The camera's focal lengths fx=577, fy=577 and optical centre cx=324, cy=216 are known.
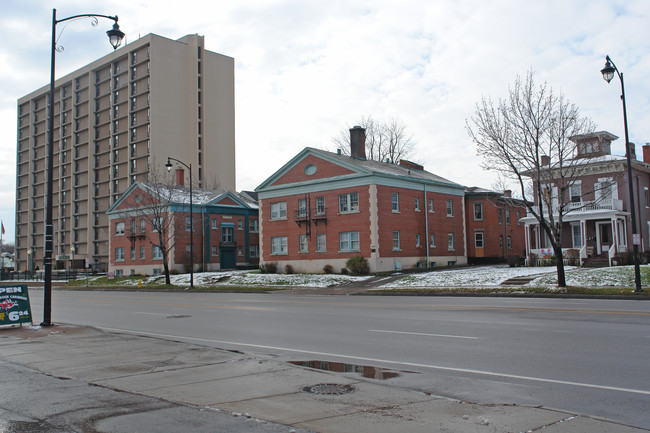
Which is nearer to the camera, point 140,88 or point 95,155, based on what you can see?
point 140,88

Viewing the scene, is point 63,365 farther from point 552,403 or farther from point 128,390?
point 552,403

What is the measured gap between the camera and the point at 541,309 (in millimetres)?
17984

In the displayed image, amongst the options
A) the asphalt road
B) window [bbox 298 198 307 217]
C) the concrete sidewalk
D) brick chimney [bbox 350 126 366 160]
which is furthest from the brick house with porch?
the concrete sidewalk

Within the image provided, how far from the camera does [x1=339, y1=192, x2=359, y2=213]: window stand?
43844 millimetres

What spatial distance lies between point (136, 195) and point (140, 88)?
35.4m

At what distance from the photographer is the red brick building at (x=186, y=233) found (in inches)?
2272

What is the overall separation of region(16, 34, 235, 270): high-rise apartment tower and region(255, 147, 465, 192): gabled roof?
3902cm

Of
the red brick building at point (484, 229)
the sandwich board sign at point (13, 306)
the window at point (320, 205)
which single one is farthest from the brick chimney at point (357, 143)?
the sandwich board sign at point (13, 306)

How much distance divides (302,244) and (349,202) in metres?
5.64

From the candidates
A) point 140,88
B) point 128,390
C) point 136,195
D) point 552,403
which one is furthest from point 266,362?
point 140,88

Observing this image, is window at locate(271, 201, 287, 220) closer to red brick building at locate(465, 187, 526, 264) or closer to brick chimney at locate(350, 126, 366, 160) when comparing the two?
brick chimney at locate(350, 126, 366, 160)

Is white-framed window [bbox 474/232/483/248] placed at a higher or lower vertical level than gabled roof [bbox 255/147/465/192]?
lower

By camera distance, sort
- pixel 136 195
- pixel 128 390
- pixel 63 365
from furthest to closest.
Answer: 1. pixel 136 195
2. pixel 63 365
3. pixel 128 390

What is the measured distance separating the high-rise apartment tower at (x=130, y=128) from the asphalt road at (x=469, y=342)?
6990 centimetres
